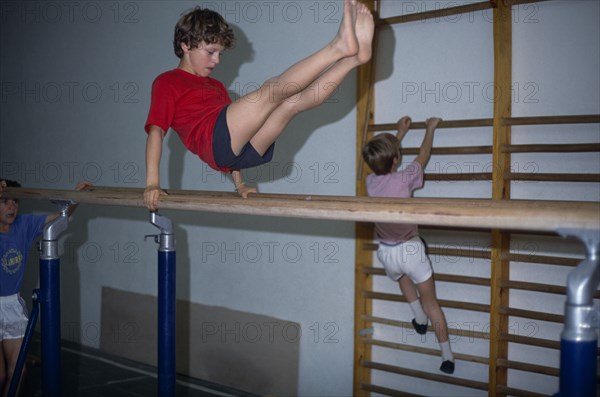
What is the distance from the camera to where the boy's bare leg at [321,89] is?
2363 millimetres

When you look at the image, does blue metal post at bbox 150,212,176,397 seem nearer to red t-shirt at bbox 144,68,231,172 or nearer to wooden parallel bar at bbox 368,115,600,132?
red t-shirt at bbox 144,68,231,172

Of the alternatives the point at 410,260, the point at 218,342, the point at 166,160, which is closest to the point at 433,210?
the point at 410,260

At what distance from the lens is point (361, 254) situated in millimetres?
4074

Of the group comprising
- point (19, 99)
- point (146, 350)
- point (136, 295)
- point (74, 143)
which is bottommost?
point (146, 350)

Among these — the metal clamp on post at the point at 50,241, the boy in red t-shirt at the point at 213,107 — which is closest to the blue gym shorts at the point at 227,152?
the boy in red t-shirt at the point at 213,107

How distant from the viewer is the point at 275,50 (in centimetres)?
449

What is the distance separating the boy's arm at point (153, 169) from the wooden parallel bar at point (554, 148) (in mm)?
1867

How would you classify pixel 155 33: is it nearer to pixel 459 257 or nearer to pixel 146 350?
pixel 146 350

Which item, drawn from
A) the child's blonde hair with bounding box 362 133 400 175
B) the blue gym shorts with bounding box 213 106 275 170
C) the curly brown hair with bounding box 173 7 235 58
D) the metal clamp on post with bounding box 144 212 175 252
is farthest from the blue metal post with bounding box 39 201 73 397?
the child's blonde hair with bounding box 362 133 400 175

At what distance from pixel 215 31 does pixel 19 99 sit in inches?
183

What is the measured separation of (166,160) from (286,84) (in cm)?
302

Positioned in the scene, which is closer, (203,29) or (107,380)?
(203,29)

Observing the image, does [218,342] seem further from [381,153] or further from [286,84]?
[286,84]

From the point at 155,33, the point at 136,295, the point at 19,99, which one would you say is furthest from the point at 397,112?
the point at 19,99
